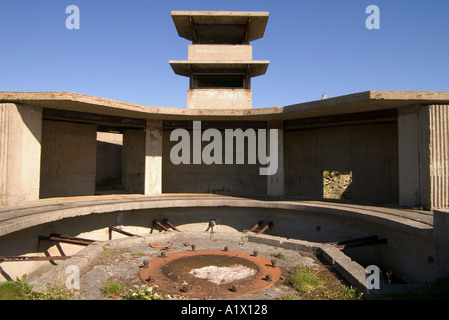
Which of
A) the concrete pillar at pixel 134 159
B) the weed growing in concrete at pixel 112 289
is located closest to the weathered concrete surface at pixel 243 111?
the concrete pillar at pixel 134 159

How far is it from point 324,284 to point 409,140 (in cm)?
681

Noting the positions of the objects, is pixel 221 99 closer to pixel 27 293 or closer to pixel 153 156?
pixel 153 156

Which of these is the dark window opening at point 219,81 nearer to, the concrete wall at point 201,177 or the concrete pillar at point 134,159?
the concrete wall at point 201,177

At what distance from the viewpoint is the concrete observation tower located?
651 inches

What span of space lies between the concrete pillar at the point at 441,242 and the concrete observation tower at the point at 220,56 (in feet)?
37.1

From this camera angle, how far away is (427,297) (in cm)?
491

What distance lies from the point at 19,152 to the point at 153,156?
5235 millimetres

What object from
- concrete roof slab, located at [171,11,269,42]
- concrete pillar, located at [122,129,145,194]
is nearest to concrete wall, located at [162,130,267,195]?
concrete pillar, located at [122,129,145,194]

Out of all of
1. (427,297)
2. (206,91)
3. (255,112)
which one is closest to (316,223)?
(255,112)

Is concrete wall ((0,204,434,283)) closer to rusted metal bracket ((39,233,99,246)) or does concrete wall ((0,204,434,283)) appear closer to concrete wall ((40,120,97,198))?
rusted metal bracket ((39,233,99,246))

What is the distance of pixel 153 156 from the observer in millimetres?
14156

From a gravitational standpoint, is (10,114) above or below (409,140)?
above

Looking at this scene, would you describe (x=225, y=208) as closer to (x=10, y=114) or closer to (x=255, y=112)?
(x=255, y=112)

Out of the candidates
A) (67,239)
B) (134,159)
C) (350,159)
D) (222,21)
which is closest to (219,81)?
(222,21)
